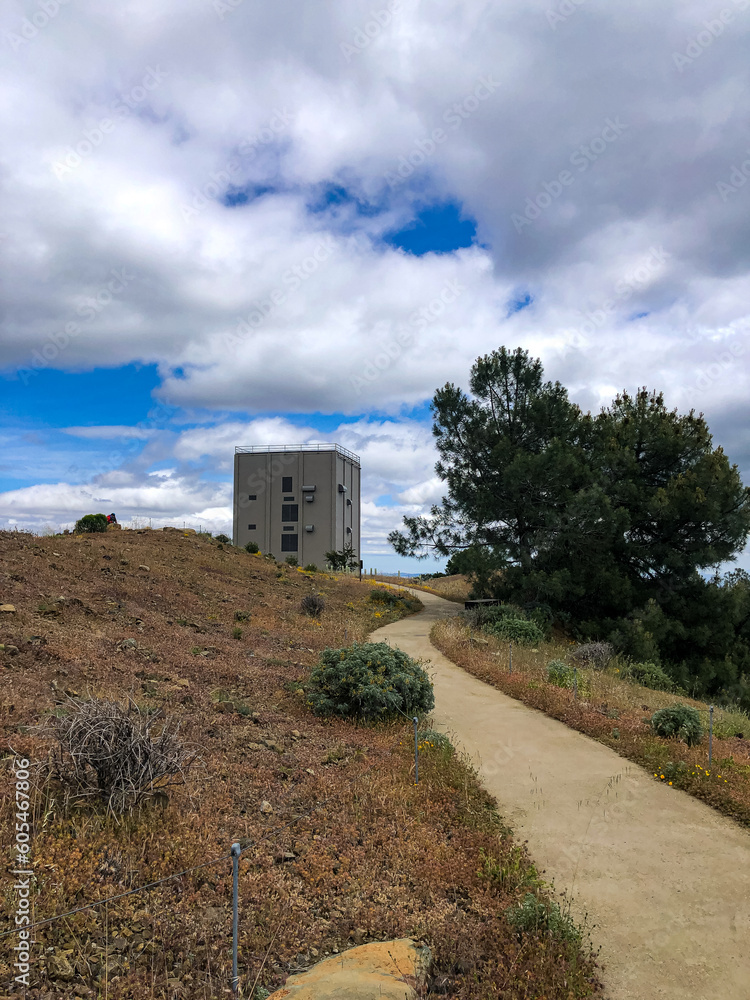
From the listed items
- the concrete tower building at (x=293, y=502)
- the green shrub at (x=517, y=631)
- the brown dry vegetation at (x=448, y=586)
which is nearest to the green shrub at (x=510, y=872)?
the green shrub at (x=517, y=631)

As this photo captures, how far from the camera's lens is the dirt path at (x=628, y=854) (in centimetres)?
454

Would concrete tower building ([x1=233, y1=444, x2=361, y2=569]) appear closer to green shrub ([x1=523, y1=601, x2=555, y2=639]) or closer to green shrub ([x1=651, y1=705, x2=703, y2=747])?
green shrub ([x1=523, y1=601, x2=555, y2=639])

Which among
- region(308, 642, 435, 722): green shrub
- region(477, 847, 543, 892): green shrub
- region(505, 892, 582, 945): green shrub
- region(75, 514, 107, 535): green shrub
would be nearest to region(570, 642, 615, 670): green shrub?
region(308, 642, 435, 722): green shrub

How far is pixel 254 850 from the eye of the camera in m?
5.47

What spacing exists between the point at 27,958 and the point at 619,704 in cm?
1078

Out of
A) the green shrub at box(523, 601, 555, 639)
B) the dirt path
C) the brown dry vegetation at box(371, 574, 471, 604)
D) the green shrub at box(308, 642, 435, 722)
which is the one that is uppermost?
the brown dry vegetation at box(371, 574, 471, 604)

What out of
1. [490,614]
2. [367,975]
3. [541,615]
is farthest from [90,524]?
[367,975]

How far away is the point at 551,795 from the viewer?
7645mm

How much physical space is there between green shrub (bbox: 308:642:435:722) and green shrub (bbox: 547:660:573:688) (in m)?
4.02

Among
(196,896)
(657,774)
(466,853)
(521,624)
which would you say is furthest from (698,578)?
(196,896)

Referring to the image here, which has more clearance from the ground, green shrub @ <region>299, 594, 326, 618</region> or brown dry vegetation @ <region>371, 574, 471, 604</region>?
brown dry vegetation @ <region>371, 574, 471, 604</region>

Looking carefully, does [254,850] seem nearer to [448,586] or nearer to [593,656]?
[593,656]

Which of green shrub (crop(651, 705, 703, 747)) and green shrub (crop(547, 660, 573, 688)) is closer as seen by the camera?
green shrub (crop(651, 705, 703, 747))

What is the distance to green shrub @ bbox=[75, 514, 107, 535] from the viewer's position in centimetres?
2903
